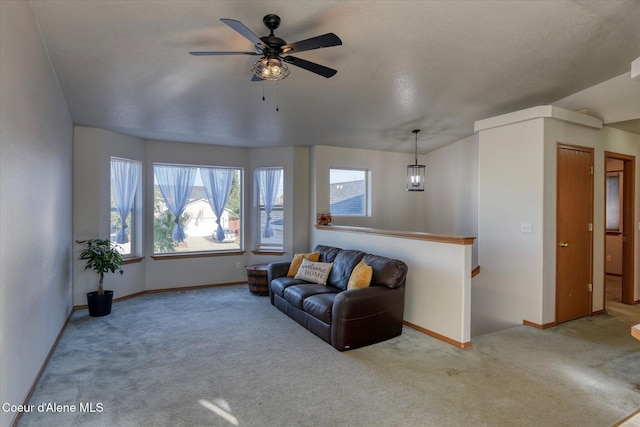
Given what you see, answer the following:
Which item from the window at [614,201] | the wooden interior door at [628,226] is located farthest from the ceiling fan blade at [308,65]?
the window at [614,201]

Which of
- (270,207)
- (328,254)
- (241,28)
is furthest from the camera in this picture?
(270,207)

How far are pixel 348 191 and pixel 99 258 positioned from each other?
13.5 feet

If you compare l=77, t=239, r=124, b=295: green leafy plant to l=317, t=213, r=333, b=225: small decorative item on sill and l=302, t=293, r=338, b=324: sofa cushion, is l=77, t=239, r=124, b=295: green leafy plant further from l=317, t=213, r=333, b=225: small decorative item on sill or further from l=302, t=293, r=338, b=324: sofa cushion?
l=317, t=213, r=333, b=225: small decorative item on sill

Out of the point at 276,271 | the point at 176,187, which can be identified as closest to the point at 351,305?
the point at 276,271

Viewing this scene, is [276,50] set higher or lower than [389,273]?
higher

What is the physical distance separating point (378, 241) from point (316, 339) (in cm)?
151

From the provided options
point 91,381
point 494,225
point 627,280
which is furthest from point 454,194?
point 91,381

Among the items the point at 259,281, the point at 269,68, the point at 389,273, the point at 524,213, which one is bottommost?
the point at 259,281

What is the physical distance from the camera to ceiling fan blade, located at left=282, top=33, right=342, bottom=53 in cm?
213

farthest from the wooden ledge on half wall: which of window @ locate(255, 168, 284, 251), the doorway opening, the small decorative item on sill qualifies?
the doorway opening

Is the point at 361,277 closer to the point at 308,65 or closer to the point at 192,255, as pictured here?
the point at 308,65

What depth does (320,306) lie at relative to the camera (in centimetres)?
358

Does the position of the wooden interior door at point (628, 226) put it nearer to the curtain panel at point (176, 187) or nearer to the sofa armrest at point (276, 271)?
the sofa armrest at point (276, 271)

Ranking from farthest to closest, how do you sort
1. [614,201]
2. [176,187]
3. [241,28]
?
1. [614,201]
2. [176,187]
3. [241,28]
